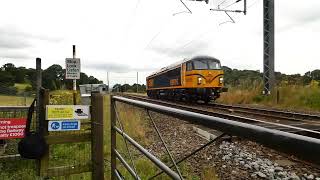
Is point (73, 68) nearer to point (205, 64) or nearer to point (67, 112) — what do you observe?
point (67, 112)

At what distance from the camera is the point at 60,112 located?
433 centimetres

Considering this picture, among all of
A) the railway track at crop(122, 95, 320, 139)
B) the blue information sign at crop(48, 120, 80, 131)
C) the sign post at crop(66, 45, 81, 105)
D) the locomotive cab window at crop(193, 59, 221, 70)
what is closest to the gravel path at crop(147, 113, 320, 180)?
the blue information sign at crop(48, 120, 80, 131)

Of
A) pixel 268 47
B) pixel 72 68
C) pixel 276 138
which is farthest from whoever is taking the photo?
pixel 268 47

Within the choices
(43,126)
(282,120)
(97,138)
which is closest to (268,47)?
(282,120)

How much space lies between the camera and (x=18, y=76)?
1485 inches

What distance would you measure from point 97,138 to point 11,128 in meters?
2.24

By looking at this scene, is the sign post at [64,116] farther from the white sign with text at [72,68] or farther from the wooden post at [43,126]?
the white sign with text at [72,68]

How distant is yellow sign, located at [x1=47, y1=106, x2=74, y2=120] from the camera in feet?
14.0

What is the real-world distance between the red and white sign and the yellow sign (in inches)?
74.7

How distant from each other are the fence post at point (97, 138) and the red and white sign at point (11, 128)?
203 cm

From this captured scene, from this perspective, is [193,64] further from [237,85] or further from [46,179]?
[46,179]

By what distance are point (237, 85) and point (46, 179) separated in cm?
2171

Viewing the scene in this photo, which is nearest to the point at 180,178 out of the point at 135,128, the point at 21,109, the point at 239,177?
the point at 239,177

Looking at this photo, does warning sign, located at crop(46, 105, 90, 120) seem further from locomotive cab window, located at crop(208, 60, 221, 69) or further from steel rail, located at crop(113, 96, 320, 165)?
locomotive cab window, located at crop(208, 60, 221, 69)
